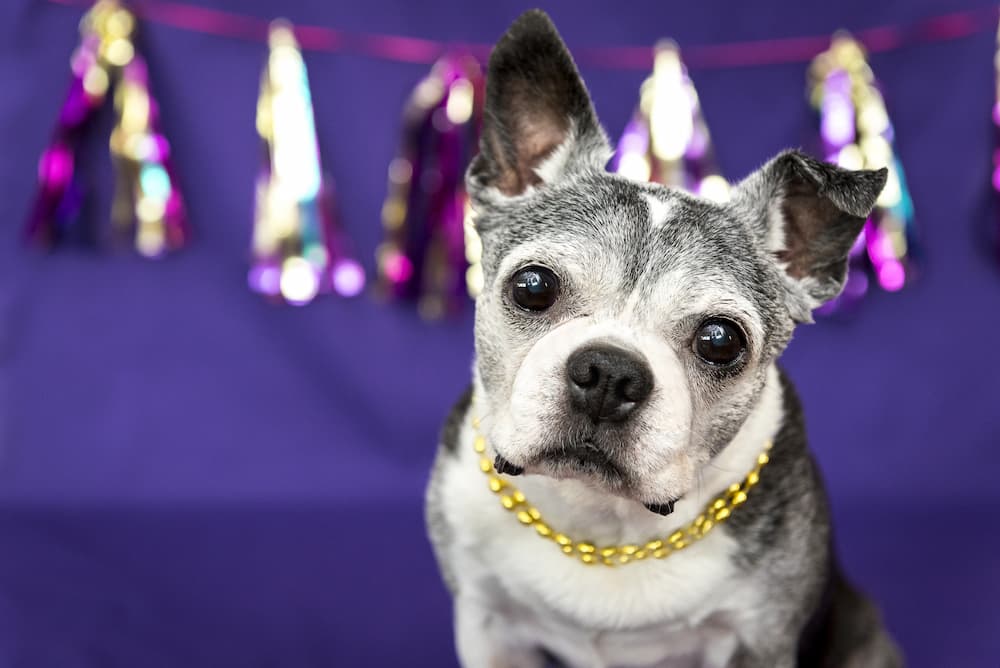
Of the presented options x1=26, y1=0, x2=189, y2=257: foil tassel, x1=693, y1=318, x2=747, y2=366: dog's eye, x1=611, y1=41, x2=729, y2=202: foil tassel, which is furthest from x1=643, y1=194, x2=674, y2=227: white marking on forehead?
x1=26, y1=0, x2=189, y2=257: foil tassel

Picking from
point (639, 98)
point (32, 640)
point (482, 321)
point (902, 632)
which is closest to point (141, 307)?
point (32, 640)

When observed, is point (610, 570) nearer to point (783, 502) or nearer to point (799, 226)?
point (783, 502)

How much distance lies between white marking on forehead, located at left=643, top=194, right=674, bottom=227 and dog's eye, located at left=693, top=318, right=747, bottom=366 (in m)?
0.17

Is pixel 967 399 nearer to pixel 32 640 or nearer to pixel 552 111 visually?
pixel 552 111

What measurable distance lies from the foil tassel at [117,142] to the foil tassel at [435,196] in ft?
1.99

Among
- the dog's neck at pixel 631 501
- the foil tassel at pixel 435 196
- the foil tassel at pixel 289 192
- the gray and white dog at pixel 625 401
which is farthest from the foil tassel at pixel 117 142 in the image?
the dog's neck at pixel 631 501

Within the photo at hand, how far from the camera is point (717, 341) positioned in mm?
1567

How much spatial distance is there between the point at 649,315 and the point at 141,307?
6.43 ft

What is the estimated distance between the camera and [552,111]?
1.80 m

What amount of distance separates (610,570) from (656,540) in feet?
0.30

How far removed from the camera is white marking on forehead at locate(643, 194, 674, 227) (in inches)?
63.3

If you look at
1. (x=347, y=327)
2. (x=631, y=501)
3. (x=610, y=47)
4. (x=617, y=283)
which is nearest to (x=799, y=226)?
(x=617, y=283)

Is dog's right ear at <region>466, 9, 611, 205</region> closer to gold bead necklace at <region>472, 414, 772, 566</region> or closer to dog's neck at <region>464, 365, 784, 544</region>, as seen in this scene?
dog's neck at <region>464, 365, 784, 544</region>

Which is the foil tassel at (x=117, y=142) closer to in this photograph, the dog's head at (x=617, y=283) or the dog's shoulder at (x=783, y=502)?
the dog's head at (x=617, y=283)
